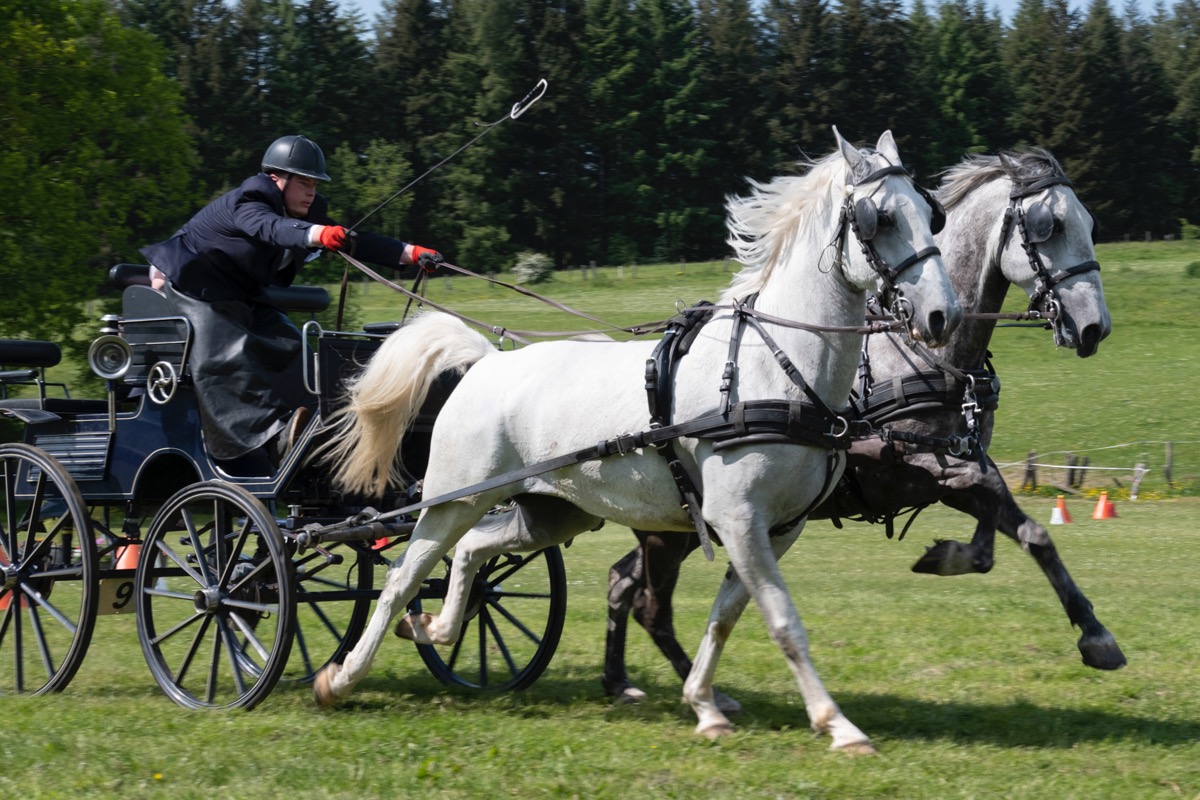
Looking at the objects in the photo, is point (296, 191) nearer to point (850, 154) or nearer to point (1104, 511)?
point (850, 154)

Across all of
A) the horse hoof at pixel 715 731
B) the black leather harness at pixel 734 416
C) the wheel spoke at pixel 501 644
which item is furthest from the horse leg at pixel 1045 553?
the wheel spoke at pixel 501 644

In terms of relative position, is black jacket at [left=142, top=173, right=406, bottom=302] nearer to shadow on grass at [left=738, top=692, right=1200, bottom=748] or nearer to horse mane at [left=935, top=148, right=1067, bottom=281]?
horse mane at [left=935, top=148, right=1067, bottom=281]

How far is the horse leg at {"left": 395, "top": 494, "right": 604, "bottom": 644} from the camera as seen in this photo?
6.70 m

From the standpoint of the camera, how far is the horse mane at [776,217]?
579 centimetres

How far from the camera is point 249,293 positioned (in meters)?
7.27

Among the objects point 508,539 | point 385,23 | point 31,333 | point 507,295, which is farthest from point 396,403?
point 385,23

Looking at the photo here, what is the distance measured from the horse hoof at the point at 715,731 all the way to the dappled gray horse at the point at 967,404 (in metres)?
0.59

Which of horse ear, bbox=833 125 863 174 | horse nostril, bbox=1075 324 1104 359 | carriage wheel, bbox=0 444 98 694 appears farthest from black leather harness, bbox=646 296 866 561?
carriage wheel, bbox=0 444 98 694

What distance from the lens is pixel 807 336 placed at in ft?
18.8

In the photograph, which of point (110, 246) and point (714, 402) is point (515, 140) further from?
point (714, 402)

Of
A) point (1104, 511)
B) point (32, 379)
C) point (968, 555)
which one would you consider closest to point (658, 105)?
point (1104, 511)

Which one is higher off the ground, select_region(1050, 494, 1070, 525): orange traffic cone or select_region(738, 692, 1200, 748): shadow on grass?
select_region(738, 692, 1200, 748): shadow on grass

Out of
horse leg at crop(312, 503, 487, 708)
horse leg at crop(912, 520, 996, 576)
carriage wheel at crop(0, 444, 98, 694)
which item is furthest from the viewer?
carriage wheel at crop(0, 444, 98, 694)

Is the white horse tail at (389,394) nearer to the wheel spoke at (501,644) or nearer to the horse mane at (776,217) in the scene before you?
the wheel spoke at (501,644)
